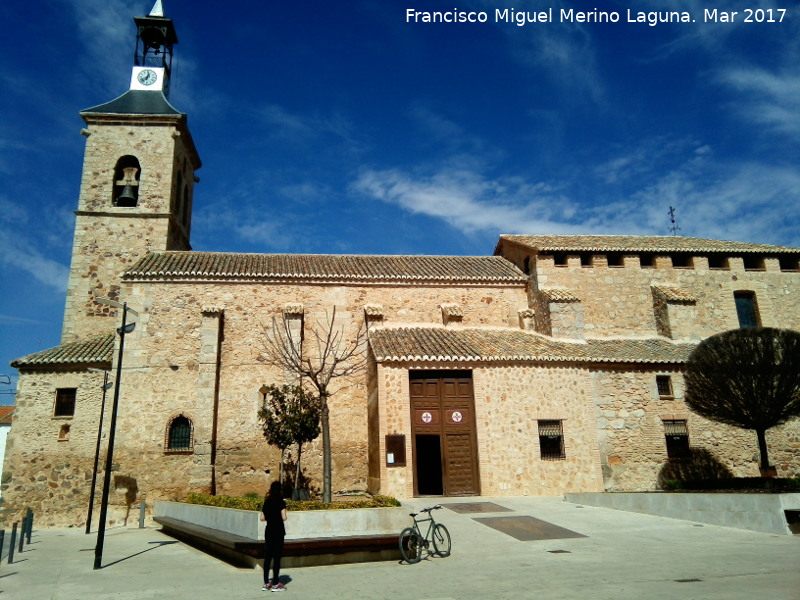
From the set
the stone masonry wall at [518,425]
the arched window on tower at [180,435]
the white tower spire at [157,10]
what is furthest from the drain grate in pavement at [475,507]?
the white tower spire at [157,10]

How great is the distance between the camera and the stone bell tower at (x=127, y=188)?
23.1 metres

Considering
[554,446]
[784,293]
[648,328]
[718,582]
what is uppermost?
[784,293]

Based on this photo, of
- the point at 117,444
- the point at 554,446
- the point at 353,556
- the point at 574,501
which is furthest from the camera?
the point at 117,444

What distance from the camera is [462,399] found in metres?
18.4

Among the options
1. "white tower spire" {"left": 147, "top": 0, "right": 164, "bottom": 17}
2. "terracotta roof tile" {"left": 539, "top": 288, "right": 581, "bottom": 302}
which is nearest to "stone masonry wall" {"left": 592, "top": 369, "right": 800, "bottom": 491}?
"terracotta roof tile" {"left": 539, "top": 288, "right": 581, "bottom": 302}

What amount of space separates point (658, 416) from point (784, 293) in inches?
392

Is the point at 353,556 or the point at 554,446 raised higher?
the point at 554,446

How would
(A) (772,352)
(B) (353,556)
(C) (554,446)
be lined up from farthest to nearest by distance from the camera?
(C) (554,446), (A) (772,352), (B) (353,556)

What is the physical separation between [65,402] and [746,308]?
89.0 ft

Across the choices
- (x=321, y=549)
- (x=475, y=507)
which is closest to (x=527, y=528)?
(x=475, y=507)

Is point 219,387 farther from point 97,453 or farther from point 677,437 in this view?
point 677,437

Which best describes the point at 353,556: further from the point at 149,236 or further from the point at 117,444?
the point at 149,236

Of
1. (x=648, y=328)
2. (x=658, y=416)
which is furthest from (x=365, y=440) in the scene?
(x=648, y=328)

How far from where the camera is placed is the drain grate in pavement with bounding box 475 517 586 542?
1192 cm
